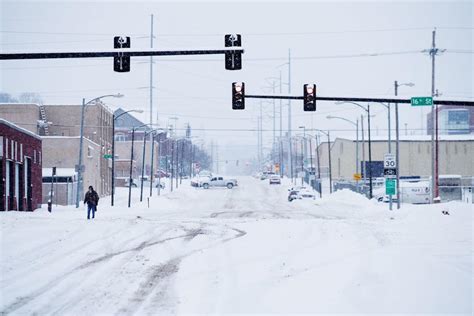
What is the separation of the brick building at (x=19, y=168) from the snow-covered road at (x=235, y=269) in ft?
51.1

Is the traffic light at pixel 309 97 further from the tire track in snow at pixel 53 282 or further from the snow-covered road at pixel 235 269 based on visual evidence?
the tire track in snow at pixel 53 282

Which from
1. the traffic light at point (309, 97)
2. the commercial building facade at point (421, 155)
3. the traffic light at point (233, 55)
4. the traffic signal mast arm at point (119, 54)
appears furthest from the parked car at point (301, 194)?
the traffic signal mast arm at point (119, 54)

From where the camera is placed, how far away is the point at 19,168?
46.0 m

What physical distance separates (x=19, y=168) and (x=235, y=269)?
34181 mm

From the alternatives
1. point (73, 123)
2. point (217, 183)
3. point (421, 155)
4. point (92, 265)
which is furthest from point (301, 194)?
point (92, 265)

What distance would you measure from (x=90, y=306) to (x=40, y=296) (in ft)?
5.23

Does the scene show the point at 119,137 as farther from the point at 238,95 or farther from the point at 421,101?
the point at 421,101

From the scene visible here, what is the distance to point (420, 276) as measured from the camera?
568 inches

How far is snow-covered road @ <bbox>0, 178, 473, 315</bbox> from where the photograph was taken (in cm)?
1235

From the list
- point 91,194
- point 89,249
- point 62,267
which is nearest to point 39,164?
point 91,194

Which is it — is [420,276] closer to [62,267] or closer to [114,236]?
[62,267]

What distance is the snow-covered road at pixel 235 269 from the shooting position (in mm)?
12352

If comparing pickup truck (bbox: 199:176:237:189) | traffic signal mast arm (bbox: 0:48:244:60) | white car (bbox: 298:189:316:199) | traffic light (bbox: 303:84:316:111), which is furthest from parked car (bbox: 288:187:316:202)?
traffic signal mast arm (bbox: 0:48:244:60)

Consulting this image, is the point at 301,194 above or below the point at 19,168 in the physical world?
below
